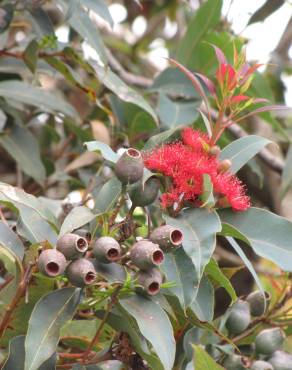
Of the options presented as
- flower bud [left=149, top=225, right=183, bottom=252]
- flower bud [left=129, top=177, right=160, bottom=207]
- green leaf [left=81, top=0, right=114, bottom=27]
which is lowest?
green leaf [left=81, top=0, right=114, bottom=27]

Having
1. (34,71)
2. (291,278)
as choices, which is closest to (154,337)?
(291,278)

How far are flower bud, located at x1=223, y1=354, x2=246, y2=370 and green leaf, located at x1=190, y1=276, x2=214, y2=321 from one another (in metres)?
0.12

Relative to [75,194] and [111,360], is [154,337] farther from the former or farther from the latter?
[75,194]

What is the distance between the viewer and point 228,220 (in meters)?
1.08

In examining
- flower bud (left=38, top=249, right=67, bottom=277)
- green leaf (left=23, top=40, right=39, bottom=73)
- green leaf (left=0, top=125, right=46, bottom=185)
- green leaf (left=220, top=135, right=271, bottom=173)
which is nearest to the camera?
flower bud (left=38, top=249, right=67, bottom=277)

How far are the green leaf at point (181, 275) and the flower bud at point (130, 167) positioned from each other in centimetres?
11

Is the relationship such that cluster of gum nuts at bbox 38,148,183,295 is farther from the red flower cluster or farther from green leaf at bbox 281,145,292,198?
green leaf at bbox 281,145,292,198

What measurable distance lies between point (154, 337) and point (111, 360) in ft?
0.44

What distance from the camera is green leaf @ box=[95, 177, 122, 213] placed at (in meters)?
1.08

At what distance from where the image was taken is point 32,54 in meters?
1.56

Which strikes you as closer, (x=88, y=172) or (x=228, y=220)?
(x=228, y=220)

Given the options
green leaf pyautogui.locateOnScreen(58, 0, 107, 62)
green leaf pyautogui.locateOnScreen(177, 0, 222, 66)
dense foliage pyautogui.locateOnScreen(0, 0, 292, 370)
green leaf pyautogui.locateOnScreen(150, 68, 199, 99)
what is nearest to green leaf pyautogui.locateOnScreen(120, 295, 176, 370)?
dense foliage pyautogui.locateOnScreen(0, 0, 292, 370)

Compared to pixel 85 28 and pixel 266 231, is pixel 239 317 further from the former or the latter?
pixel 85 28

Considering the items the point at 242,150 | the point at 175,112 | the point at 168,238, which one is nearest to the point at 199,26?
the point at 175,112
